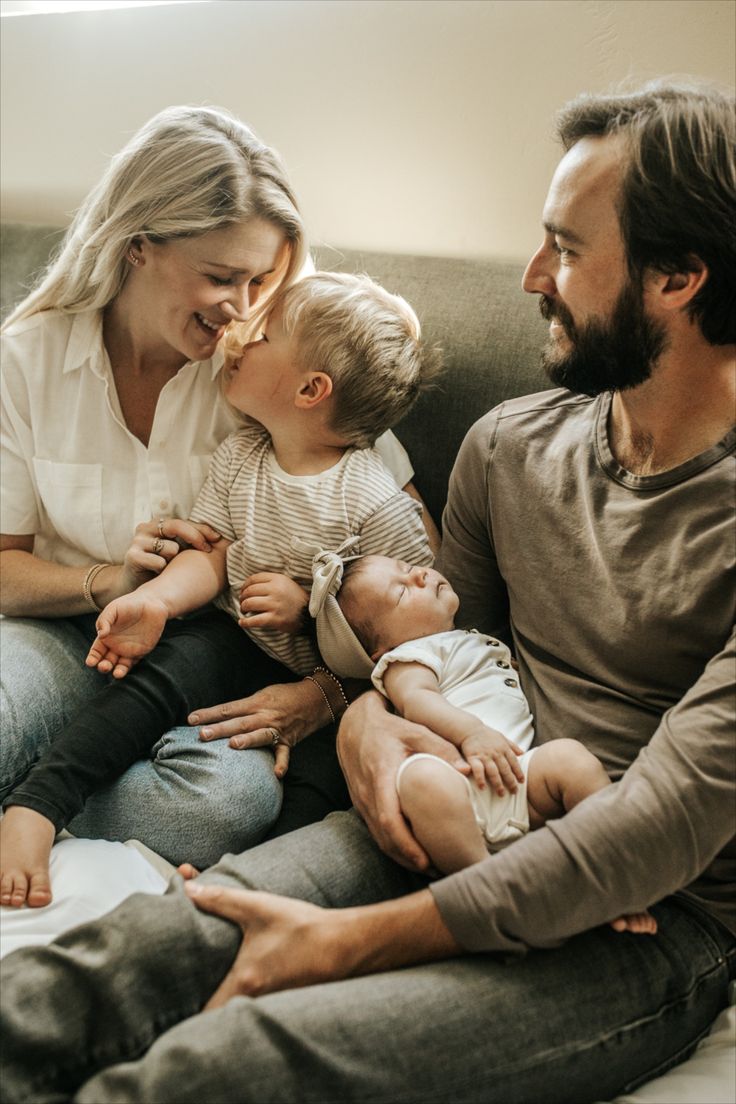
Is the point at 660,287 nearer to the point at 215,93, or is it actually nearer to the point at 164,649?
the point at 164,649

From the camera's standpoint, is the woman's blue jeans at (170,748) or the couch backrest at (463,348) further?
the couch backrest at (463,348)

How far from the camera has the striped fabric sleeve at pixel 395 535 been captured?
1588mm

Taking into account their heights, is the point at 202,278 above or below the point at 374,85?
below

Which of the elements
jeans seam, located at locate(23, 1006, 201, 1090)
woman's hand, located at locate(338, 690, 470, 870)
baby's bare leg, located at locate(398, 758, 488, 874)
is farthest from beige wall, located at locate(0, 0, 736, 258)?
jeans seam, located at locate(23, 1006, 201, 1090)

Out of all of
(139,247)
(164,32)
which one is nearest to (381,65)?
(164,32)

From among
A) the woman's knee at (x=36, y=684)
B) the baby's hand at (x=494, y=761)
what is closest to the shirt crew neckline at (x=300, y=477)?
the woman's knee at (x=36, y=684)

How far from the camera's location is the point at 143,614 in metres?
1.47

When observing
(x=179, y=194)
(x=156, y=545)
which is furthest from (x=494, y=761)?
(x=179, y=194)

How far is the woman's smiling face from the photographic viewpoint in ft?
5.08

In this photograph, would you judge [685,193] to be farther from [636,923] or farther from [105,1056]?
[105,1056]

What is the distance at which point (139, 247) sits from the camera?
159 cm

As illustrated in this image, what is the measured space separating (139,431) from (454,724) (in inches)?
31.2

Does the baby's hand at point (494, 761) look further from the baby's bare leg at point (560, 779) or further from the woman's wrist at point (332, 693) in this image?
the woman's wrist at point (332, 693)

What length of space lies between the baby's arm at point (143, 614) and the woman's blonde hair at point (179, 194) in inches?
17.9
